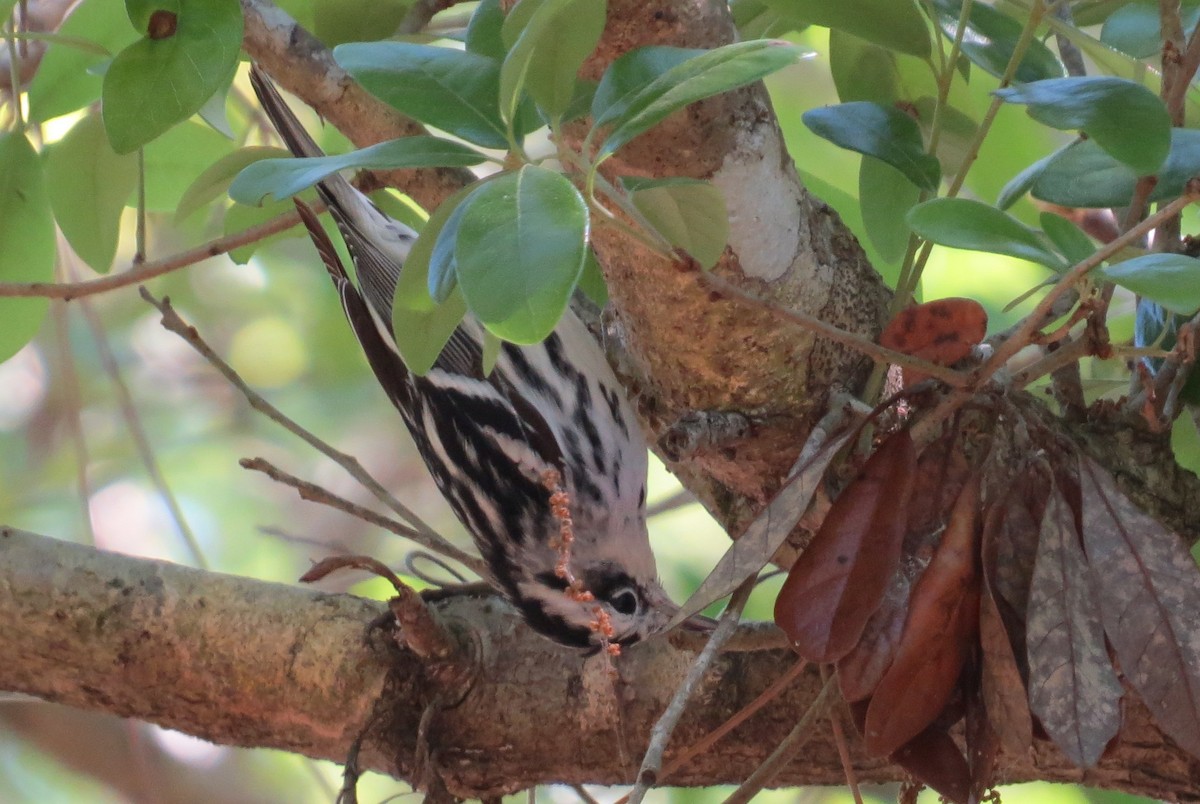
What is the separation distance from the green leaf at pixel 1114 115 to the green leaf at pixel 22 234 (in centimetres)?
89

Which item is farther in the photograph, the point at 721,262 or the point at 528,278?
the point at 721,262

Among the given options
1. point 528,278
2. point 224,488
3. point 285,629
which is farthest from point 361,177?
point 224,488

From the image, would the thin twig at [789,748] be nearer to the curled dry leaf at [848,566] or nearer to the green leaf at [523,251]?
the curled dry leaf at [848,566]

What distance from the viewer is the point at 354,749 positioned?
1.06 m

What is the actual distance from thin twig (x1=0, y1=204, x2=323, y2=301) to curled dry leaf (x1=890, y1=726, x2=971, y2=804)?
712mm

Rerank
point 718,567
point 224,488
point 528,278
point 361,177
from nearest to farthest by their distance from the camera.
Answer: point 528,278 → point 718,567 → point 361,177 → point 224,488

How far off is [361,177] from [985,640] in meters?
0.76

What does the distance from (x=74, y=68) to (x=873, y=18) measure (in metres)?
0.75

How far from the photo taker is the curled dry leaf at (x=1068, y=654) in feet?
2.29

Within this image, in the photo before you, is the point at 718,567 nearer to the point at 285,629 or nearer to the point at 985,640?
the point at 985,640

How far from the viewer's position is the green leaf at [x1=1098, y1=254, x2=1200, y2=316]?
591mm

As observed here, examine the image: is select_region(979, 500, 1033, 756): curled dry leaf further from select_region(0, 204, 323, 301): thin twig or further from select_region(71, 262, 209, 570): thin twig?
select_region(71, 262, 209, 570): thin twig

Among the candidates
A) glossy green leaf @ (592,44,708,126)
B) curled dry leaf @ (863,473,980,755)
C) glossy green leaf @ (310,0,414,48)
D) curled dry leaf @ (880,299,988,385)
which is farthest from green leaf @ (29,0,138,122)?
curled dry leaf @ (863,473,980,755)

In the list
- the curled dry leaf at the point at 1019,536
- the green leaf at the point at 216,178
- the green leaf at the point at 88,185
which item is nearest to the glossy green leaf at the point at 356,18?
the green leaf at the point at 216,178
